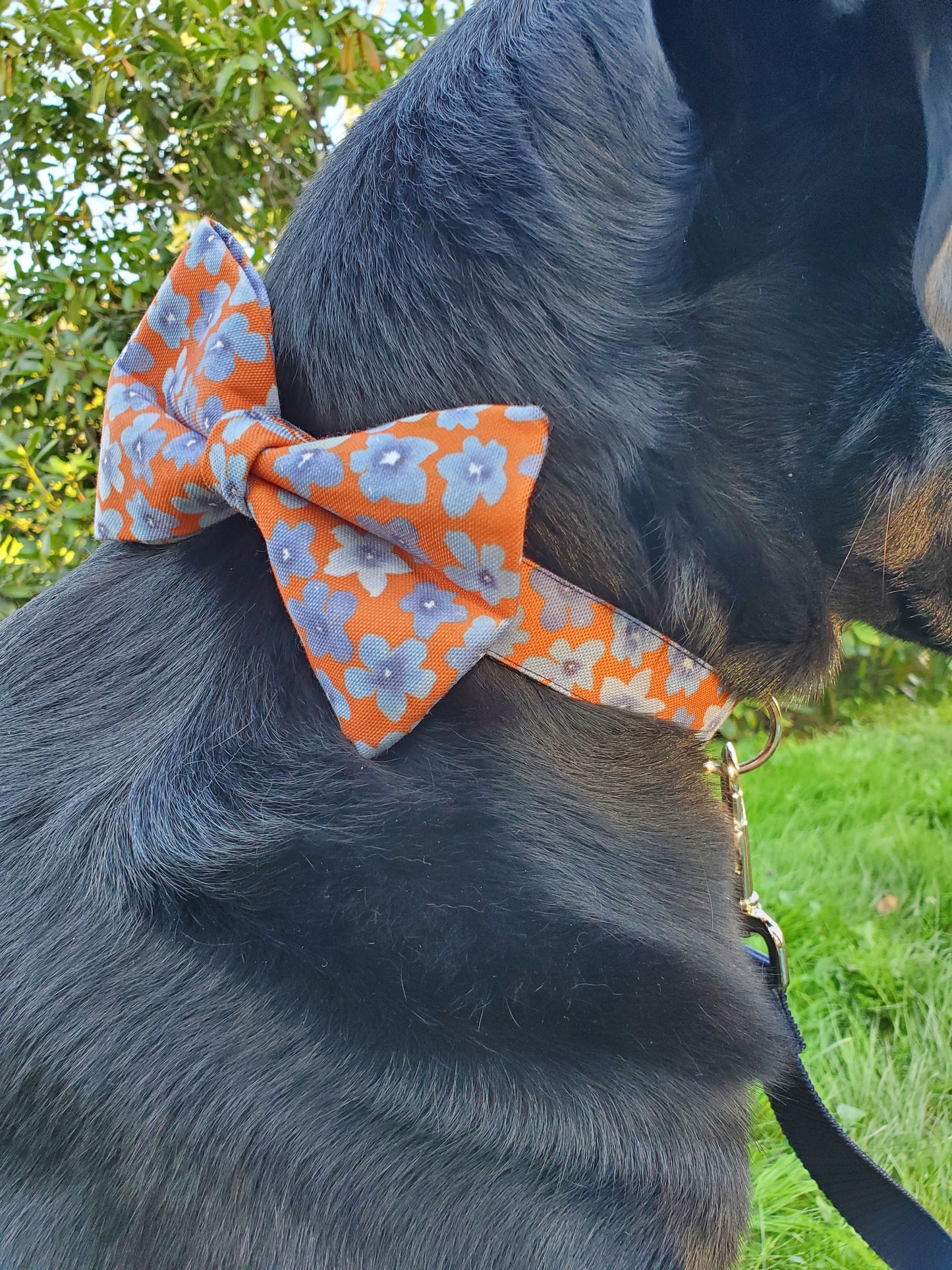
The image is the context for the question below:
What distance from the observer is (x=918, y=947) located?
→ 2.31m

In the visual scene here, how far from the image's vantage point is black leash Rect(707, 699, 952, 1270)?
1267 mm

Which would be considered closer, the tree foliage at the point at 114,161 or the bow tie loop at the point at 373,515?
the bow tie loop at the point at 373,515

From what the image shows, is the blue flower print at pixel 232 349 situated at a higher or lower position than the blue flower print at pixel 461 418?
higher

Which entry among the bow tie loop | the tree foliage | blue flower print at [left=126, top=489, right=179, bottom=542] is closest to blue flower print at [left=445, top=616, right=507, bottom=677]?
the bow tie loop

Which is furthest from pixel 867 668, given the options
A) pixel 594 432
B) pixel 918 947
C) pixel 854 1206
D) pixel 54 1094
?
pixel 54 1094

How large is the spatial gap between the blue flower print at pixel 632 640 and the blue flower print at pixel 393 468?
0.85 ft

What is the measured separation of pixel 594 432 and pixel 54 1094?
31.6 inches

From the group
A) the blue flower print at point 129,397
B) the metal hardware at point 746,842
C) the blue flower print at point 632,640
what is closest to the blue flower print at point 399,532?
the blue flower print at point 632,640

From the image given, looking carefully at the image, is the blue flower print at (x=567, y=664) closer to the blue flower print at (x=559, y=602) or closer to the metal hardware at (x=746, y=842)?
the blue flower print at (x=559, y=602)

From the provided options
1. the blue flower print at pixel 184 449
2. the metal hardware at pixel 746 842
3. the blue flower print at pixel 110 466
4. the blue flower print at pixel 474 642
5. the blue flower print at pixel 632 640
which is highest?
the blue flower print at pixel 110 466

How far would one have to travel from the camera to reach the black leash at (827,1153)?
1267 mm

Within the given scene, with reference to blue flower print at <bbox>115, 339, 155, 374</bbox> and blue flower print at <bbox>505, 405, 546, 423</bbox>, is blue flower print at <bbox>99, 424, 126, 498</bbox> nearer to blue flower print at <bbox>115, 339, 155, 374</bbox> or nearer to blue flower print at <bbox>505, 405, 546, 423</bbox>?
blue flower print at <bbox>115, 339, 155, 374</bbox>

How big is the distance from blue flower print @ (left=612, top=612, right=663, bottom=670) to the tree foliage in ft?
6.22

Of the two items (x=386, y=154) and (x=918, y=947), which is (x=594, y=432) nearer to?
(x=386, y=154)
